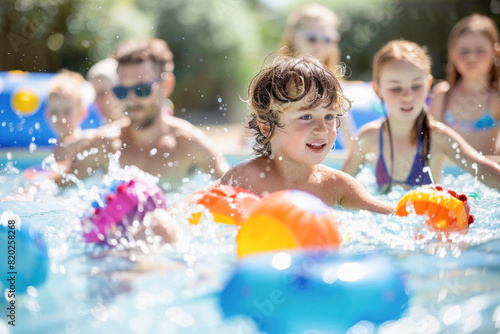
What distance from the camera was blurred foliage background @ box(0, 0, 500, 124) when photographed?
1073 cm

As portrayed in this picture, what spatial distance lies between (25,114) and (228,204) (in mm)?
4216

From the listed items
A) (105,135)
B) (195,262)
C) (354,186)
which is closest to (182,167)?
(105,135)

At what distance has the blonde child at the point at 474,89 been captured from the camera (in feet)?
17.7

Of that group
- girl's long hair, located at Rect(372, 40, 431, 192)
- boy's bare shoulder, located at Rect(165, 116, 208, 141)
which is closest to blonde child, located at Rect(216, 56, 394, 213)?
girl's long hair, located at Rect(372, 40, 431, 192)

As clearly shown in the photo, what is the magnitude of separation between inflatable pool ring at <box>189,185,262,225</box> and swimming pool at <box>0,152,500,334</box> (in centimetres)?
19

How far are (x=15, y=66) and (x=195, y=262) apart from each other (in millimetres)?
9730

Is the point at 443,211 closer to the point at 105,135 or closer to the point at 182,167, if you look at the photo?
the point at 182,167

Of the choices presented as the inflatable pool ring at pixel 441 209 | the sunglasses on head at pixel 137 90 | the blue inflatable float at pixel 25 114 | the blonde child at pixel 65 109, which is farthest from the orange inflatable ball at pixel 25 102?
the inflatable pool ring at pixel 441 209

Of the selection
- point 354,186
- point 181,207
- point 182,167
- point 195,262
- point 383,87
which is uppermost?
point 383,87

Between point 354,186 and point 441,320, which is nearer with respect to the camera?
point 441,320

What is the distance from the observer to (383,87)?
4.31 m

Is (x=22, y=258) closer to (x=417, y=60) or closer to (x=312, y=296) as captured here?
(x=312, y=296)

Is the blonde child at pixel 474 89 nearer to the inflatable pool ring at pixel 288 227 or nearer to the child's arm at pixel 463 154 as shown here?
the child's arm at pixel 463 154

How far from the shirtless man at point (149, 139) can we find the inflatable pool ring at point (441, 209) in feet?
6.52
